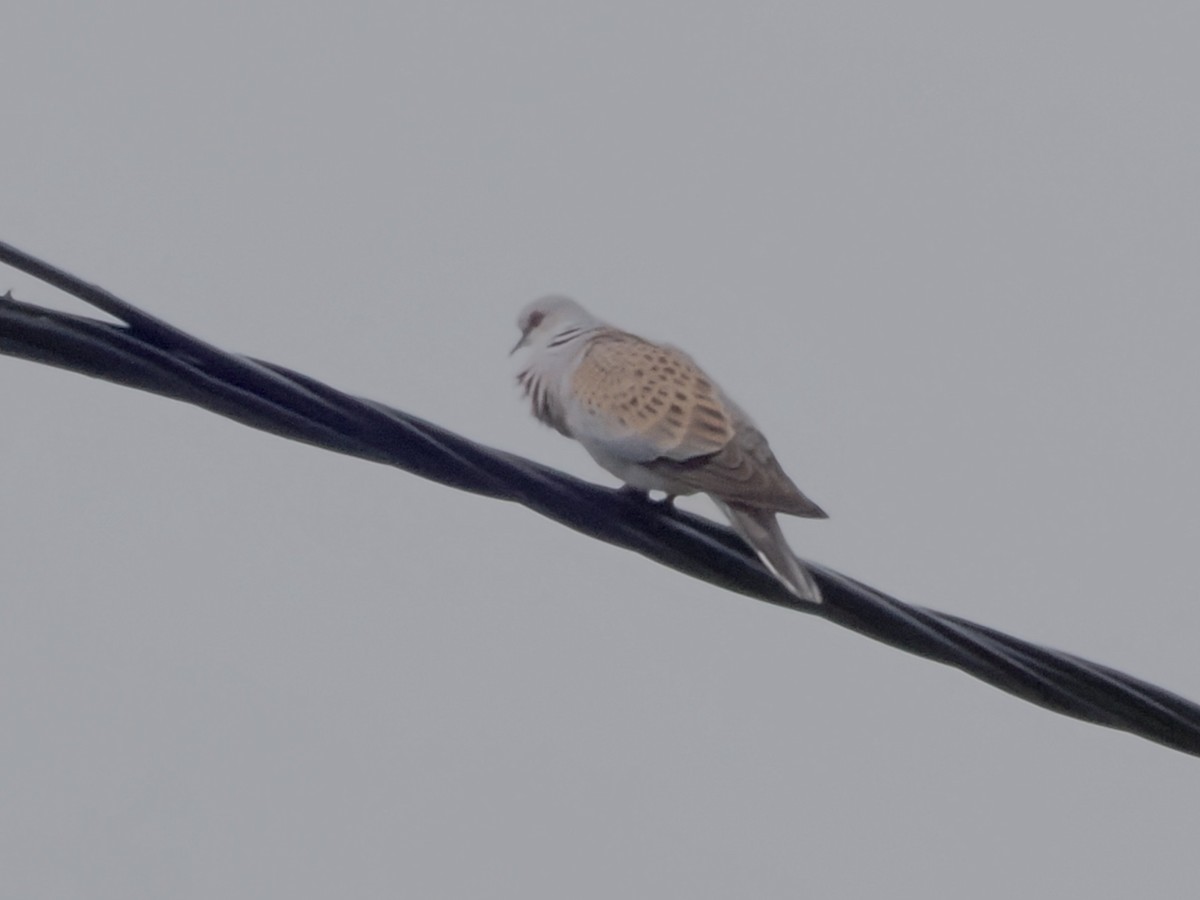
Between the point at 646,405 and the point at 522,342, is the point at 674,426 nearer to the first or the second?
the point at 646,405

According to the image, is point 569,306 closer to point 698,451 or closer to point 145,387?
point 698,451

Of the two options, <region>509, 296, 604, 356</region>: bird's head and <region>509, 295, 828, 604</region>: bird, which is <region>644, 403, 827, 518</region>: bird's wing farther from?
<region>509, 296, 604, 356</region>: bird's head

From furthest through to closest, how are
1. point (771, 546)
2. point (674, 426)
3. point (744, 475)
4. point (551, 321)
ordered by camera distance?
point (551, 321), point (674, 426), point (744, 475), point (771, 546)

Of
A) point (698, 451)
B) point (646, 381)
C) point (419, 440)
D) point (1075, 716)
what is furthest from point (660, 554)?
point (646, 381)

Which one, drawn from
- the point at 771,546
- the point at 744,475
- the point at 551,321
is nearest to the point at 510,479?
the point at 771,546

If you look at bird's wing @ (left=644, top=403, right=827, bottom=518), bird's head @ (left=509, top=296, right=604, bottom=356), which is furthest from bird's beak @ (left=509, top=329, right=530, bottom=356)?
bird's wing @ (left=644, top=403, right=827, bottom=518)

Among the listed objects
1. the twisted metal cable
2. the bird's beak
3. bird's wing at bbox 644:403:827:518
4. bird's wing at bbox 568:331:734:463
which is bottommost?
the twisted metal cable
